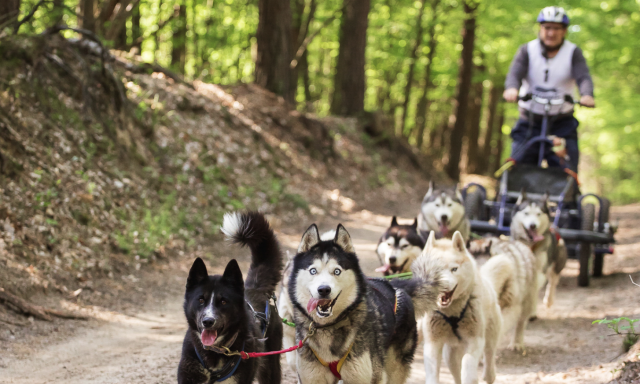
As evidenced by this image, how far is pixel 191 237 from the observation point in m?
9.07

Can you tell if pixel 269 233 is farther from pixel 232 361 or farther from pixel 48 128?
pixel 48 128

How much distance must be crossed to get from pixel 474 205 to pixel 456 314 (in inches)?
182

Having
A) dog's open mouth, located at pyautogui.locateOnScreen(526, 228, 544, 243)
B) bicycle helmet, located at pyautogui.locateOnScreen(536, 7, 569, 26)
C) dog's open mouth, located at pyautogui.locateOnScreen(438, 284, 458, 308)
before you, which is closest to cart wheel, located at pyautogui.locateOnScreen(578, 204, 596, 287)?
dog's open mouth, located at pyautogui.locateOnScreen(526, 228, 544, 243)

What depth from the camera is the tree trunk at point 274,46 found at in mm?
15266

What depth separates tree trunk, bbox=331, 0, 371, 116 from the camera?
18.9 meters

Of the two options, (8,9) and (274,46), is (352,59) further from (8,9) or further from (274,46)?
(8,9)

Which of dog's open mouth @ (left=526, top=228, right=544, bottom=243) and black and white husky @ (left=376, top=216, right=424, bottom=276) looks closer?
black and white husky @ (left=376, top=216, right=424, bottom=276)

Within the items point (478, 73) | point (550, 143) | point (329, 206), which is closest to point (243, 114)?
point (329, 206)

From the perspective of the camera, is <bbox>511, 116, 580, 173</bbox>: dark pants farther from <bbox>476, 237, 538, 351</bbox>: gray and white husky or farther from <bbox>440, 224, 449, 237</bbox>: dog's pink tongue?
<bbox>476, 237, 538, 351</bbox>: gray and white husky

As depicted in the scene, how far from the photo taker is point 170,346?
5.41 m

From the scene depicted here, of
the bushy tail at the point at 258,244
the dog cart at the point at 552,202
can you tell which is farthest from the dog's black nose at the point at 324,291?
the dog cart at the point at 552,202

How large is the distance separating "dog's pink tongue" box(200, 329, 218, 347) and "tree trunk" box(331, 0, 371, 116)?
16.7 m

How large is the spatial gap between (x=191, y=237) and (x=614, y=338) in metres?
6.07

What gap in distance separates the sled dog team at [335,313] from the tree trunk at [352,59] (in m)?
14.4
